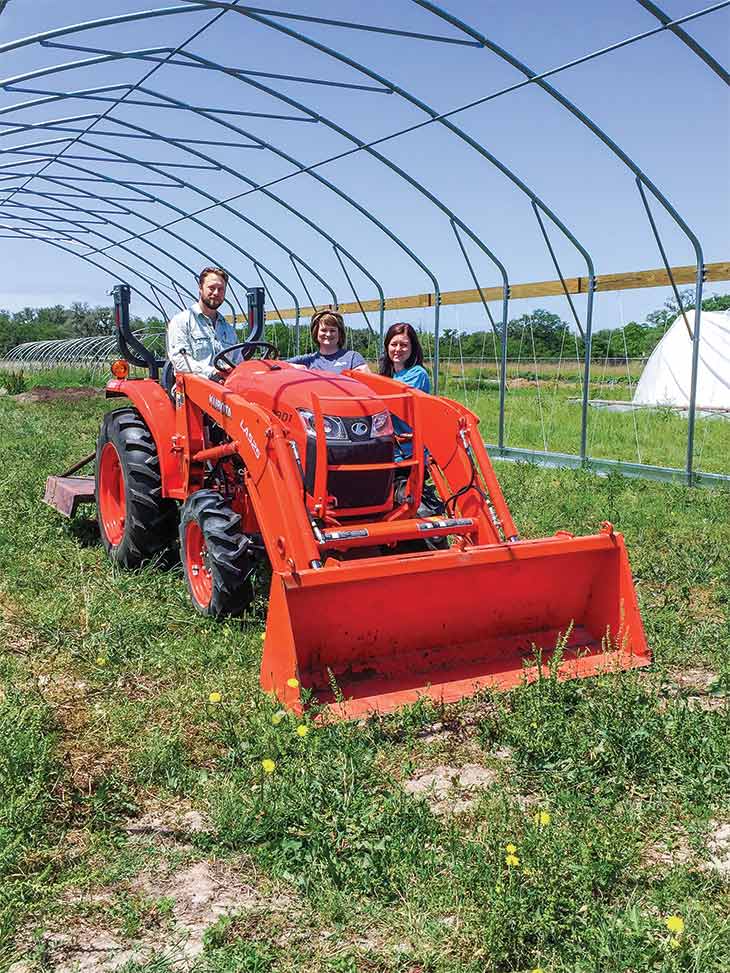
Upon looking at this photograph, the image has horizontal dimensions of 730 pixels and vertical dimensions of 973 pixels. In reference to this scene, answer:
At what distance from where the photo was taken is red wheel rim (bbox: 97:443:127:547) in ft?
21.8

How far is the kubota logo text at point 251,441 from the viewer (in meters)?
4.49

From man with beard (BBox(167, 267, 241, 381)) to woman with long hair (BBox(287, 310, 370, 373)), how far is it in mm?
503

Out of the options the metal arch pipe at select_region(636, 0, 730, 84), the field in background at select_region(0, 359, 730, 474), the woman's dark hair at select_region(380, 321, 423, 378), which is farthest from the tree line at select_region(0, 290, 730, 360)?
the woman's dark hair at select_region(380, 321, 423, 378)

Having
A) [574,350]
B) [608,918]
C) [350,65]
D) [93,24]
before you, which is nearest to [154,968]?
[608,918]

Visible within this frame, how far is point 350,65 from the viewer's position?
373 inches

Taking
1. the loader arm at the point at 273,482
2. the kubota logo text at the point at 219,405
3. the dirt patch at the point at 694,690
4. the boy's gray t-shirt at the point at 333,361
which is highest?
the boy's gray t-shirt at the point at 333,361

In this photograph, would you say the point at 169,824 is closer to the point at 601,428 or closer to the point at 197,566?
the point at 197,566

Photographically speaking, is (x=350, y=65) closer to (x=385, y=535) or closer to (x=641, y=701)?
(x=385, y=535)

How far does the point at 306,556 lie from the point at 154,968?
6.50ft

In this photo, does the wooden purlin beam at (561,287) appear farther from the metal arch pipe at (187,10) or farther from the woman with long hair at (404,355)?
the woman with long hair at (404,355)

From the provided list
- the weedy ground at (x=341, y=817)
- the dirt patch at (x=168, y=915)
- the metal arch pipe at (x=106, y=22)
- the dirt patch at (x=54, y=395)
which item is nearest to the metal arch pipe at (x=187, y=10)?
the metal arch pipe at (x=106, y=22)

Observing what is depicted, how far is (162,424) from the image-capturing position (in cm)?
592

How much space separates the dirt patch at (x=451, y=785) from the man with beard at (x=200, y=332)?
9.82 feet

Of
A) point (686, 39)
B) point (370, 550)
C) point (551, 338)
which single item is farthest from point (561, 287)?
point (370, 550)
